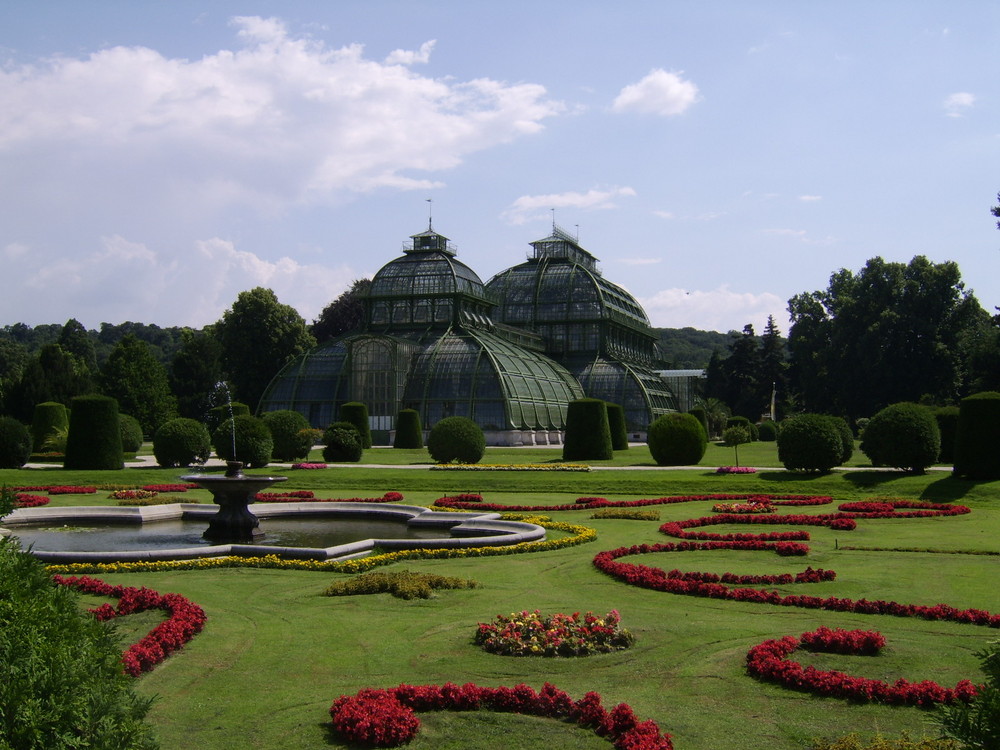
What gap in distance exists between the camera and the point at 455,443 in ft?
127

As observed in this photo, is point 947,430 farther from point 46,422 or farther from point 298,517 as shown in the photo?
point 46,422

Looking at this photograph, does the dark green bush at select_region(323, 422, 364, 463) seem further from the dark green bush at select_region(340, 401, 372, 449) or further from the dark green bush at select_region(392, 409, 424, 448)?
the dark green bush at select_region(392, 409, 424, 448)

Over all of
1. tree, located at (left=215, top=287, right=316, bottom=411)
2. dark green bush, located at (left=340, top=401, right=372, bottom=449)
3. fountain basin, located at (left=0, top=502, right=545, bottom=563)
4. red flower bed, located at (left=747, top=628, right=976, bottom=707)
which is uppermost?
tree, located at (left=215, top=287, right=316, bottom=411)

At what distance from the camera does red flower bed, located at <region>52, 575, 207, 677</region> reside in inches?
341

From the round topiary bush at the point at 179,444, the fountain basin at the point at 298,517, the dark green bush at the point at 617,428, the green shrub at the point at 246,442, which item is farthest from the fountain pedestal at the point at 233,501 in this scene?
the dark green bush at the point at 617,428

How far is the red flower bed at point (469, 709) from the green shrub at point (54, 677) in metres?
1.96

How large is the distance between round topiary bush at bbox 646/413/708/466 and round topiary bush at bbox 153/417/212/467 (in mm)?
18697

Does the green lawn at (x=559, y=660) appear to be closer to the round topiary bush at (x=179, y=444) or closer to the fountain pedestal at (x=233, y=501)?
the fountain pedestal at (x=233, y=501)

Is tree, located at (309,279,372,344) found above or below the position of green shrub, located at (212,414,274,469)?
above

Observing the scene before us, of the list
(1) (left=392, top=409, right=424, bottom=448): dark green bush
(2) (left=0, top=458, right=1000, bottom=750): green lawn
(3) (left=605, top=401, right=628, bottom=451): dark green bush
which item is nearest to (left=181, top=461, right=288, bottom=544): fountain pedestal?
(2) (left=0, top=458, right=1000, bottom=750): green lawn

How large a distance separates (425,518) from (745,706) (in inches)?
534

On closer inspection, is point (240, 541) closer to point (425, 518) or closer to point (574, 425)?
point (425, 518)

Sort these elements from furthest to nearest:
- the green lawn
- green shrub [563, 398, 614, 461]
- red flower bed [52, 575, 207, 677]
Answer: green shrub [563, 398, 614, 461] < red flower bed [52, 575, 207, 677] < the green lawn

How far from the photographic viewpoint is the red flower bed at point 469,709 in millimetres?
6828
